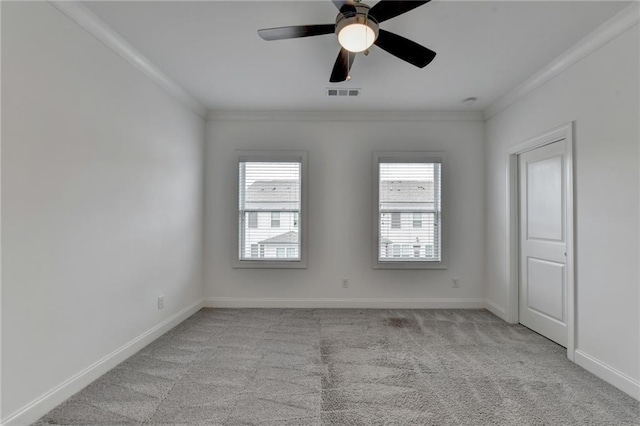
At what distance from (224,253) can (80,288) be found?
2.15 m

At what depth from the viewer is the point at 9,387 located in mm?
1788

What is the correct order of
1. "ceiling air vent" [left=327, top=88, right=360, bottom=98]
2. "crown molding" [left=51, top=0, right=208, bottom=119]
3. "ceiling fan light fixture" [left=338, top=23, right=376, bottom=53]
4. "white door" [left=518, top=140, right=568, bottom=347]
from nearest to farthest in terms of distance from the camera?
"ceiling fan light fixture" [left=338, top=23, right=376, bottom=53] < "crown molding" [left=51, top=0, right=208, bottom=119] < "white door" [left=518, top=140, right=568, bottom=347] < "ceiling air vent" [left=327, top=88, right=360, bottom=98]

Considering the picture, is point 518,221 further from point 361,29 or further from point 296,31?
point 296,31

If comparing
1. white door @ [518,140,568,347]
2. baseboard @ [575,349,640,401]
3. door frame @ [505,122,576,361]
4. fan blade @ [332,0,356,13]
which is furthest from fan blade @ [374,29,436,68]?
baseboard @ [575,349,640,401]

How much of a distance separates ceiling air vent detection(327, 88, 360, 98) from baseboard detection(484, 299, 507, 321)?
3.13 metres

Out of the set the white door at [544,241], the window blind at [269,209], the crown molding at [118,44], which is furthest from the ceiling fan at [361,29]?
the window blind at [269,209]

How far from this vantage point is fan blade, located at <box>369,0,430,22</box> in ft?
5.77

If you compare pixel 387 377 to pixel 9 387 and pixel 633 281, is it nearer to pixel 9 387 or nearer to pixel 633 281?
pixel 633 281

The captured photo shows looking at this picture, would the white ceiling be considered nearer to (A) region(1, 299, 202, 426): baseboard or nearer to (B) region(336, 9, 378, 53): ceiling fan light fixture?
(B) region(336, 9, 378, 53): ceiling fan light fixture

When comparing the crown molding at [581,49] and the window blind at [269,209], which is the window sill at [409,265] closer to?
the window blind at [269,209]

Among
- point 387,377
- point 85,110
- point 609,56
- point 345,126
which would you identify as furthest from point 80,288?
point 609,56

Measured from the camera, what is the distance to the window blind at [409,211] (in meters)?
4.35

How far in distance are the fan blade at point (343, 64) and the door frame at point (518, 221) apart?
204cm

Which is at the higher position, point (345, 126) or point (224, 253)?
point (345, 126)
